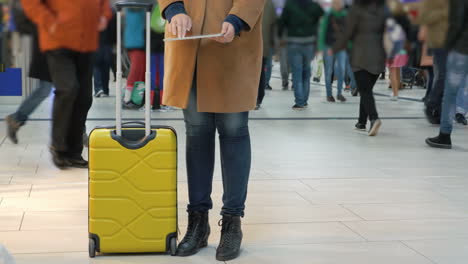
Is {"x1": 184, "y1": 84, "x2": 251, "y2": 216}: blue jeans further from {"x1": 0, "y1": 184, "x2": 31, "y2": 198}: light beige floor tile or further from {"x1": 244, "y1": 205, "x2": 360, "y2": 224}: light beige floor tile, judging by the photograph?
→ {"x1": 0, "y1": 184, "x2": 31, "y2": 198}: light beige floor tile

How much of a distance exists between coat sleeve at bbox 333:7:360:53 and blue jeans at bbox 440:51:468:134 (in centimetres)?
189

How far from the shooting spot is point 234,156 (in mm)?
1565

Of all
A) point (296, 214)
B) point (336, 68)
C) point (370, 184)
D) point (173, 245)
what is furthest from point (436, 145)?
point (336, 68)

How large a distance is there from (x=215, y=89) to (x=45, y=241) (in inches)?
23.2

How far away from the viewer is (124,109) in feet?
17.3

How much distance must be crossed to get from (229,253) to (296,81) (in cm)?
397

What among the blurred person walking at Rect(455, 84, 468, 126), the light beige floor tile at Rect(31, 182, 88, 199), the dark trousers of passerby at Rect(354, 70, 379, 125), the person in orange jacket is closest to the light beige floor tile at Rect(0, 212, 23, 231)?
the light beige floor tile at Rect(31, 182, 88, 199)

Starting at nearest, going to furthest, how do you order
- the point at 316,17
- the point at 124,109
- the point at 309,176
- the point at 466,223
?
1. the point at 316,17
2. the point at 466,223
3. the point at 309,176
4. the point at 124,109

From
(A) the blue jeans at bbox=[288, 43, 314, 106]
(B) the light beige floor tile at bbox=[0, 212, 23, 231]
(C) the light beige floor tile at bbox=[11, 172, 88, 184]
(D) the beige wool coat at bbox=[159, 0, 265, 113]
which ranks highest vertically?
(D) the beige wool coat at bbox=[159, 0, 265, 113]

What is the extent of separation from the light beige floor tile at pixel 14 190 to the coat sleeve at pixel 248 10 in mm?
1129

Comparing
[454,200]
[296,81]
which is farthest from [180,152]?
[296,81]

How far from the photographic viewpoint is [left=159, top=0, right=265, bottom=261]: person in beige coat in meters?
1.44

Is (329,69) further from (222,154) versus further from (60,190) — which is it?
(222,154)

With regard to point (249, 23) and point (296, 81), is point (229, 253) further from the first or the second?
point (296, 81)
